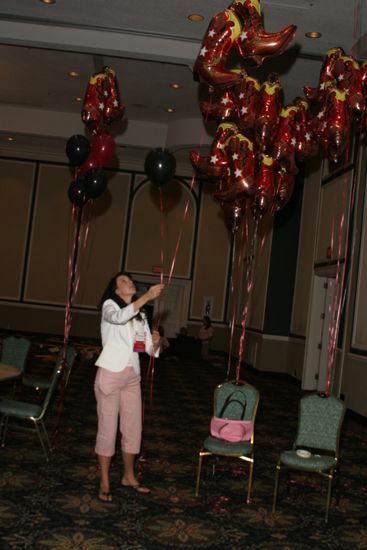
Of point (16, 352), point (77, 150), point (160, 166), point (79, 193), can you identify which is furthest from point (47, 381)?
point (160, 166)

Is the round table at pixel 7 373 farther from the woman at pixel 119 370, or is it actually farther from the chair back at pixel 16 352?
the chair back at pixel 16 352

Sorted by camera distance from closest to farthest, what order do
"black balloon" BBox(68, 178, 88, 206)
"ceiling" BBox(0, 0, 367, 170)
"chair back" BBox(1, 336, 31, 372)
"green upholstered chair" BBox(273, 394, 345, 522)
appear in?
"green upholstered chair" BBox(273, 394, 345, 522) < "chair back" BBox(1, 336, 31, 372) < "ceiling" BBox(0, 0, 367, 170) < "black balloon" BBox(68, 178, 88, 206)

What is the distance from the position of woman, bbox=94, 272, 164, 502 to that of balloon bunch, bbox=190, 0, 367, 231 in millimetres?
1920

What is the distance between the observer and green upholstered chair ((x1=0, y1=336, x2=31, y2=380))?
279 inches

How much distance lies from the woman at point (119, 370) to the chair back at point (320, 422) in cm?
128

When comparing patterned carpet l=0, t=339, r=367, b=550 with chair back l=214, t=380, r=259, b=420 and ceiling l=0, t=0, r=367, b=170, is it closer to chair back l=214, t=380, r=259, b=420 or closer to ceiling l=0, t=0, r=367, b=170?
chair back l=214, t=380, r=259, b=420

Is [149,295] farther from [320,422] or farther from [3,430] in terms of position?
[3,430]

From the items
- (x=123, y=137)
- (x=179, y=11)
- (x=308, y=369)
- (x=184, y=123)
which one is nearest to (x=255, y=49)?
(x=179, y=11)

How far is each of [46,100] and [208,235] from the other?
6.06m

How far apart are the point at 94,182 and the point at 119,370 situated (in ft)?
11.9

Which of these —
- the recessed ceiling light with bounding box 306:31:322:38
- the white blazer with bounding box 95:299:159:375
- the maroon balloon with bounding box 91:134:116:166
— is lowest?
the white blazer with bounding box 95:299:159:375

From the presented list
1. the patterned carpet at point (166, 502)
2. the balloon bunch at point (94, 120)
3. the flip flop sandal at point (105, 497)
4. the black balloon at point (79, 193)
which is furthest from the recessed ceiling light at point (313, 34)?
the flip flop sandal at point (105, 497)

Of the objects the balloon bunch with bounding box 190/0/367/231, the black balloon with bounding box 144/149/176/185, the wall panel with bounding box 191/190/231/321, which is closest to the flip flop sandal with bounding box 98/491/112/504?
the black balloon with bounding box 144/149/176/185

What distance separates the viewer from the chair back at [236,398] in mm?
5012
